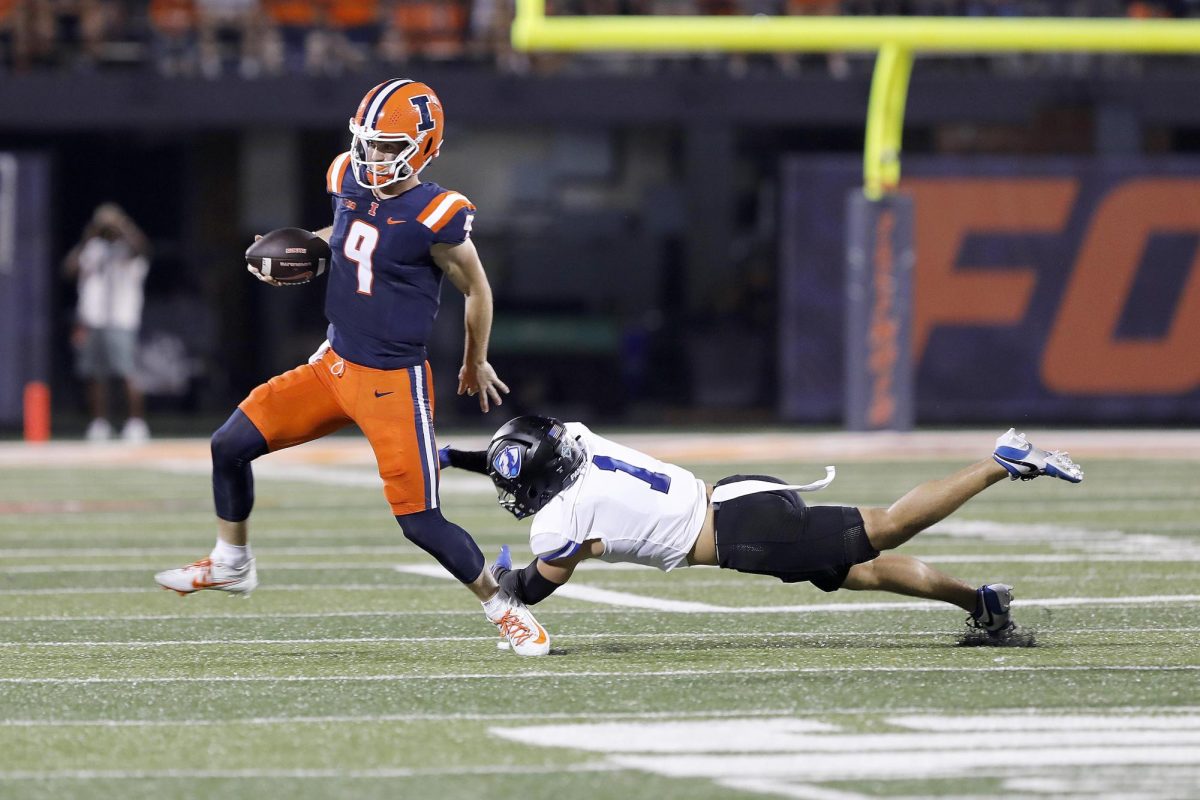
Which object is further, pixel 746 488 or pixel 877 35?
pixel 877 35

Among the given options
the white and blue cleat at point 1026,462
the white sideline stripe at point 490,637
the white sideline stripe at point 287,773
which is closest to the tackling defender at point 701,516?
the white and blue cleat at point 1026,462

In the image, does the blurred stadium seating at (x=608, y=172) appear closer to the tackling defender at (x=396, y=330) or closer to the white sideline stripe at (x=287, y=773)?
the tackling defender at (x=396, y=330)

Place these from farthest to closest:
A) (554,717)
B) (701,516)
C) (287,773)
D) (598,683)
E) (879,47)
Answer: (879,47) → (701,516) → (598,683) → (554,717) → (287,773)

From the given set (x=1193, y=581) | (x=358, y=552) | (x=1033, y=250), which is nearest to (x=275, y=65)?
(x=1033, y=250)

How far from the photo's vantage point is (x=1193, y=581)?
7.87 m

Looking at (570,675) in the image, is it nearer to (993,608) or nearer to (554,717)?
(554,717)

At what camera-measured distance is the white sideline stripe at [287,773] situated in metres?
4.36

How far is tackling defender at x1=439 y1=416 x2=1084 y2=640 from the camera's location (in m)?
5.86

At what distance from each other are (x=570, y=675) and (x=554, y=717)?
66cm

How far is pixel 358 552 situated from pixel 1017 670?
420 cm

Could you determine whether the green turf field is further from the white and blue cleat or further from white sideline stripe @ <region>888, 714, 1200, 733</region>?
the white and blue cleat

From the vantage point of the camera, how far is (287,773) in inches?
173

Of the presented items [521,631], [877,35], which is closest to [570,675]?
[521,631]

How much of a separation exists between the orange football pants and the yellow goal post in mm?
8415
